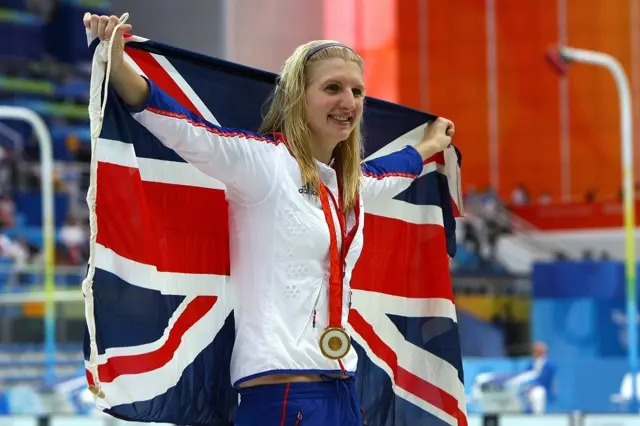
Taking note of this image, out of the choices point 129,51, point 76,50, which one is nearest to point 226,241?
point 129,51

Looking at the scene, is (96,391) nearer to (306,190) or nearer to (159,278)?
(159,278)

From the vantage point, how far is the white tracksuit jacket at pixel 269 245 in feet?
7.87

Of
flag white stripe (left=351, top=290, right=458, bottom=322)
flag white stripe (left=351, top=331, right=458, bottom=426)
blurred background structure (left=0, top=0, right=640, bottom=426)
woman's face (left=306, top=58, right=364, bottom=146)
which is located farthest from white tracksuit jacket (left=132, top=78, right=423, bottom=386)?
blurred background structure (left=0, top=0, right=640, bottom=426)

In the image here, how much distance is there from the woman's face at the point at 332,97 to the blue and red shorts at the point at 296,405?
54cm

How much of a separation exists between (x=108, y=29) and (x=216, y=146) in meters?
0.32

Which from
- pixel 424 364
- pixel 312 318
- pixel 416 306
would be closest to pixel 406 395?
pixel 424 364

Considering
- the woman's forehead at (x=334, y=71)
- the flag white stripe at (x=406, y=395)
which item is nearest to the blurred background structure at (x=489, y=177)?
the flag white stripe at (x=406, y=395)

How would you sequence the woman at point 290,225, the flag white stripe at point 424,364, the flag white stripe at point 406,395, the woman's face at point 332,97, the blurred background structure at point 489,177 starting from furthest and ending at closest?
1. the blurred background structure at point 489,177
2. the flag white stripe at point 424,364
3. the flag white stripe at point 406,395
4. the woman's face at point 332,97
5. the woman at point 290,225

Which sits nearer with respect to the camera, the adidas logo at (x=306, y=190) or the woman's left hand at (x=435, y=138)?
the adidas logo at (x=306, y=190)

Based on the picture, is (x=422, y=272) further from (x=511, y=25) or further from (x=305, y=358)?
(x=511, y=25)

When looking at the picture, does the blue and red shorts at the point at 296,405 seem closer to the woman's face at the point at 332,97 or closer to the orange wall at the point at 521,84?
the woman's face at the point at 332,97

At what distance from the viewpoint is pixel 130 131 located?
2520 mm

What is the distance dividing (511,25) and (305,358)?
22.1m

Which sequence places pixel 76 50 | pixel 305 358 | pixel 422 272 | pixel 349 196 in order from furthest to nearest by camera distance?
pixel 76 50 < pixel 422 272 < pixel 349 196 < pixel 305 358
